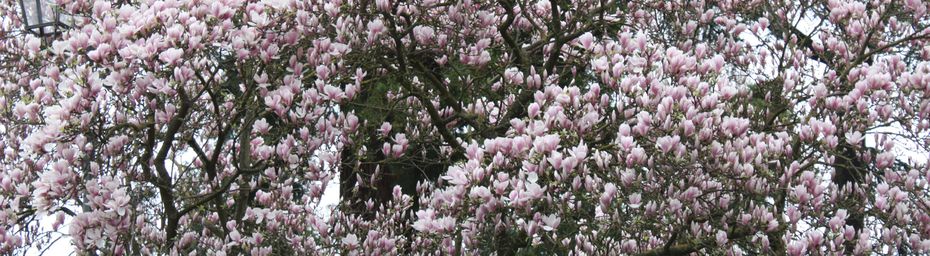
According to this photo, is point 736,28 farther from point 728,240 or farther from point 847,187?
point 728,240

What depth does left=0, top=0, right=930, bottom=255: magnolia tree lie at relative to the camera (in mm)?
3514

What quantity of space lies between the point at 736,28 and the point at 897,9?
0.80m

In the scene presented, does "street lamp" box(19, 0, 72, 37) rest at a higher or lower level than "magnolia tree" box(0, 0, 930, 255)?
higher

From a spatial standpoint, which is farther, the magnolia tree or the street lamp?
the street lamp

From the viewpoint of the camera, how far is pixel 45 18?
169 inches

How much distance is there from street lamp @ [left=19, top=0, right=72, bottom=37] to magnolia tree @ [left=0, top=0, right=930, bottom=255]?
75mm

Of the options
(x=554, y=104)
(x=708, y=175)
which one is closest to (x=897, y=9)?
(x=708, y=175)

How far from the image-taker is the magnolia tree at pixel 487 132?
3.51 metres

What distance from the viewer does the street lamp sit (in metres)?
4.27

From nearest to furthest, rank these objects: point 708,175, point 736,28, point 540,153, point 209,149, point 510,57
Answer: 1. point 540,153
2. point 708,175
3. point 510,57
4. point 736,28
5. point 209,149

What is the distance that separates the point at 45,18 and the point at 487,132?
81.9 inches

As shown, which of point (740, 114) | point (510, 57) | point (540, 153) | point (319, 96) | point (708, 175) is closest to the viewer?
point (540, 153)

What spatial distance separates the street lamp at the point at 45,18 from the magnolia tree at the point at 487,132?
0.25 ft

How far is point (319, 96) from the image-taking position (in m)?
3.99
